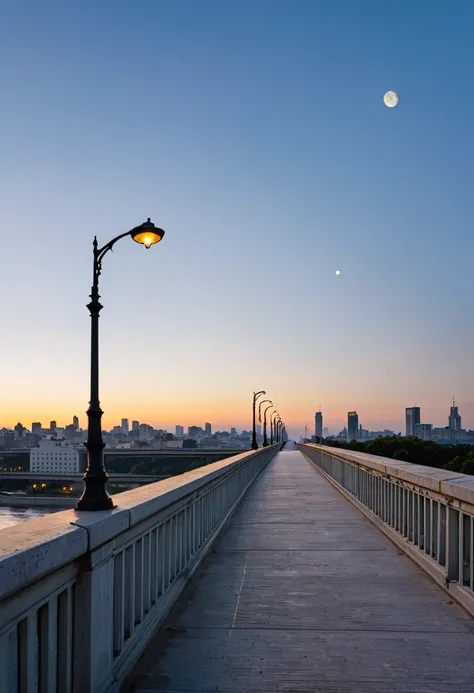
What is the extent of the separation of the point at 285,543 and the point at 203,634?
446 centimetres

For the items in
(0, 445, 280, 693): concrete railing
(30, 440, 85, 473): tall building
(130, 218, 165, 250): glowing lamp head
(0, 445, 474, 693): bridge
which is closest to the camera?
(0, 445, 280, 693): concrete railing

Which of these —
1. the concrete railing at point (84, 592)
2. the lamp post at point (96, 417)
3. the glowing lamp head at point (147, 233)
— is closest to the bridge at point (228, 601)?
the concrete railing at point (84, 592)

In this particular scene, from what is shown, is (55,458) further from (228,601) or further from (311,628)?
(311,628)

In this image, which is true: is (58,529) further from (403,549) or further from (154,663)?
(403,549)

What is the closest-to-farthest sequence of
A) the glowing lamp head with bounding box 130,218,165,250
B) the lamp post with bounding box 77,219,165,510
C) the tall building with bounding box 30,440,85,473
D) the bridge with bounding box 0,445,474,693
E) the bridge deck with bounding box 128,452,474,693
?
the bridge with bounding box 0,445,474,693
the bridge deck with bounding box 128,452,474,693
the lamp post with bounding box 77,219,165,510
the glowing lamp head with bounding box 130,218,165,250
the tall building with bounding box 30,440,85,473

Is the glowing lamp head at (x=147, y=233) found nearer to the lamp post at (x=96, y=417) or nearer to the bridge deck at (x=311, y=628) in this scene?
the lamp post at (x=96, y=417)

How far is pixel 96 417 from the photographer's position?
601 centimetres

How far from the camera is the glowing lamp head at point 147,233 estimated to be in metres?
7.41

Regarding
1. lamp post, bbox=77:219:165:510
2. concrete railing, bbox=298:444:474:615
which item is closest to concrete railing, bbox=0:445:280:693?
lamp post, bbox=77:219:165:510

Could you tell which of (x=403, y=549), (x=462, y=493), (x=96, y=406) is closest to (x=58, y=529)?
(x=96, y=406)

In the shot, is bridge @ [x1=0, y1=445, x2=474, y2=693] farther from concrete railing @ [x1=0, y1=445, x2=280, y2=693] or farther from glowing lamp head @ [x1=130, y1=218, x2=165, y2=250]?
glowing lamp head @ [x1=130, y1=218, x2=165, y2=250]

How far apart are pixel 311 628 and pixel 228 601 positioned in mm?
1203

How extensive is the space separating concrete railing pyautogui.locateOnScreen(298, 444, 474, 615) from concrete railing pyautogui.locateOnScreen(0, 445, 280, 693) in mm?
2942

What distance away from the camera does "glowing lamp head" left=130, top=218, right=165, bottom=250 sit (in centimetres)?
741
